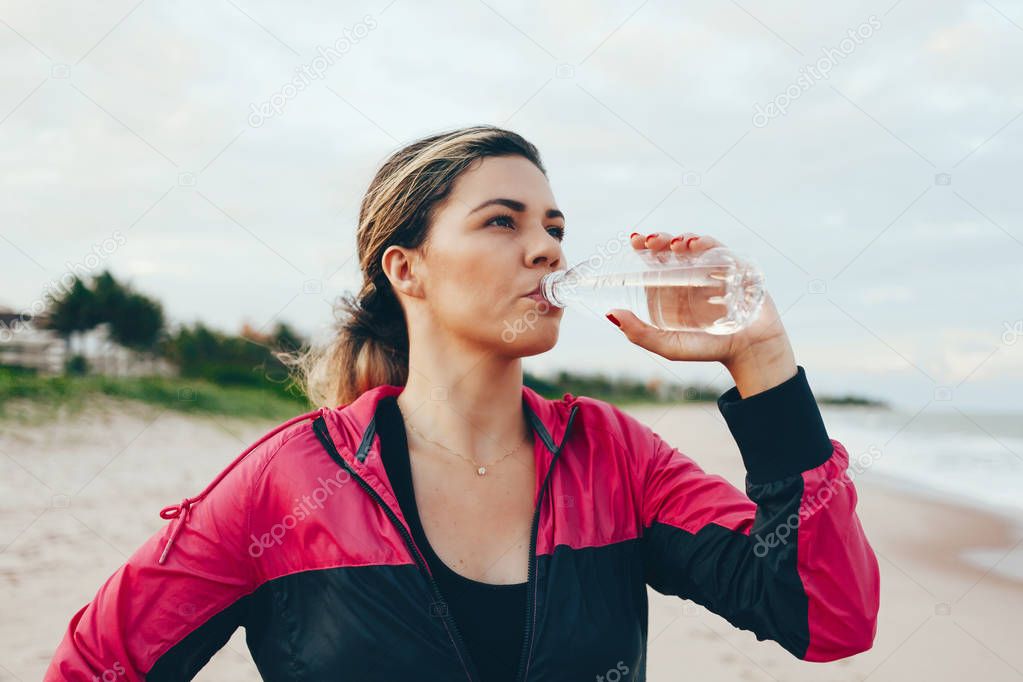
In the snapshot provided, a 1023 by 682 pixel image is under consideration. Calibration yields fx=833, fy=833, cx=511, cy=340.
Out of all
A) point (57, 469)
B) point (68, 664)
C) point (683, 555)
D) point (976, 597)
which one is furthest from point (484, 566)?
point (57, 469)

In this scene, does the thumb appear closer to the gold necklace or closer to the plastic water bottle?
the plastic water bottle

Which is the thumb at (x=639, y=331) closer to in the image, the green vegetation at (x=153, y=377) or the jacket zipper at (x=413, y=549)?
the jacket zipper at (x=413, y=549)

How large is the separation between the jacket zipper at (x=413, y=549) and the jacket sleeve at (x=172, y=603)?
221 millimetres

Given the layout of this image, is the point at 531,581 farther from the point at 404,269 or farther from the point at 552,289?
the point at 404,269

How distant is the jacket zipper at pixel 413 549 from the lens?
188cm

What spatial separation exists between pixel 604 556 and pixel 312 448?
0.78 meters

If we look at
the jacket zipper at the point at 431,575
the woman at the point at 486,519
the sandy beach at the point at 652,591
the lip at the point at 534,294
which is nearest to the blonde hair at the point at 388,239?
the woman at the point at 486,519

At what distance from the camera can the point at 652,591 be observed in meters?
7.66

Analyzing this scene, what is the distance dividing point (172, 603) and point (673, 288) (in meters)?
1.42

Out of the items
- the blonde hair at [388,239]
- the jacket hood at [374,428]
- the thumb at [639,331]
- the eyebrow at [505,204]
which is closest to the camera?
the thumb at [639,331]

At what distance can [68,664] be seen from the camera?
6.02 ft

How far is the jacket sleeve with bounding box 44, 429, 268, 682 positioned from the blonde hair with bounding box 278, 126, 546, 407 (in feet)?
2.64

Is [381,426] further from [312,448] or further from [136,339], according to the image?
[136,339]

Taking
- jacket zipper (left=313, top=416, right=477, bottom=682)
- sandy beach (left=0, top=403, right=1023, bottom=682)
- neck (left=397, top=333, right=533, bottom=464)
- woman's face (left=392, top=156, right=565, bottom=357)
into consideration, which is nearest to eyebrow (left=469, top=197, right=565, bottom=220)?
woman's face (left=392, top=156, right=565, bottom=357)
